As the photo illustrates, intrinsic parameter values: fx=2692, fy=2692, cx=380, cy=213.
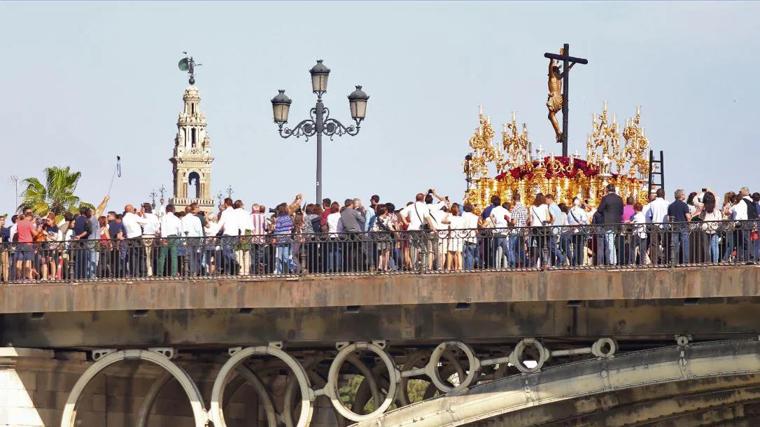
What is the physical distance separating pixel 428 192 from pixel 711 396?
25.0ft

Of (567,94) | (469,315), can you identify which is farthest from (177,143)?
(469,315)

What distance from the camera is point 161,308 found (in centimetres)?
4438

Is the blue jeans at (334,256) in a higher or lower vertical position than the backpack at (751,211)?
lower

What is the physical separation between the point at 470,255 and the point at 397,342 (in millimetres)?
2242

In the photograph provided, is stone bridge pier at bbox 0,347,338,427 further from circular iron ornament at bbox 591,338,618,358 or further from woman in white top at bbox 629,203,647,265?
woman in white top at bbox 629,203,647,265

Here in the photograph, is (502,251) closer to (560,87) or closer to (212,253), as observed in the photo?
(212,253)

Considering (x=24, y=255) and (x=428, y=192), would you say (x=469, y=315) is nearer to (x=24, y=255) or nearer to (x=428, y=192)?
(x=428, y=192)

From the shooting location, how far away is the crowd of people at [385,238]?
1662 inches

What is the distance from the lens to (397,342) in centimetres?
4441

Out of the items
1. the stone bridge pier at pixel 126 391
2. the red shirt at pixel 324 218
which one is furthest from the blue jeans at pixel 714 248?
the stone bridge pier at pixel 126 391

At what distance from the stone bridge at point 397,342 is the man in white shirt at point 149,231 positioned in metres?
0.50

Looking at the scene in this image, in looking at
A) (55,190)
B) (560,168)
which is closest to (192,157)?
(55,190)

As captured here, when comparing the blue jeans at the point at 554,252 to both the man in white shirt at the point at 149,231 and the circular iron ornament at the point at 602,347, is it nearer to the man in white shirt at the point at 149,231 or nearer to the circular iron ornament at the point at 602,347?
the circular iron ornament at the point at 602,347

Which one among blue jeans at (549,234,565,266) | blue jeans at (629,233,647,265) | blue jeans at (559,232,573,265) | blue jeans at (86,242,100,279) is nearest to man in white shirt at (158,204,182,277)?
blue jeans at (86,242,100,279)
